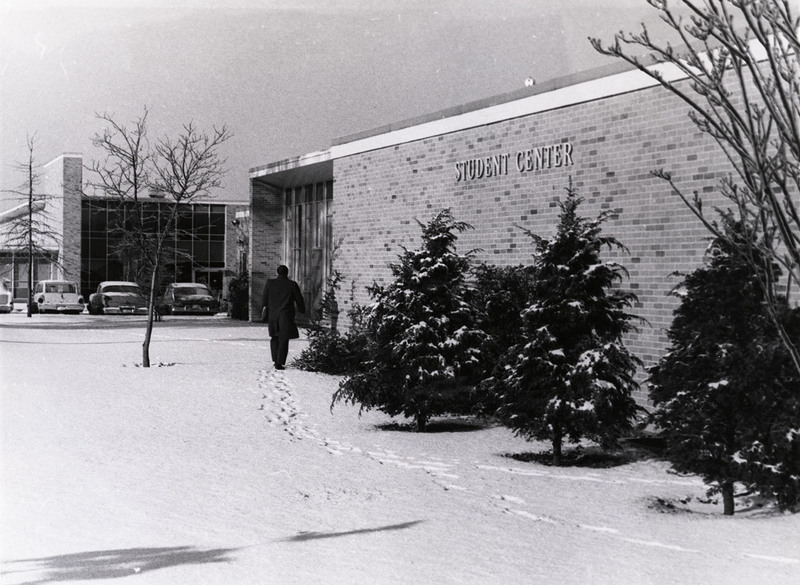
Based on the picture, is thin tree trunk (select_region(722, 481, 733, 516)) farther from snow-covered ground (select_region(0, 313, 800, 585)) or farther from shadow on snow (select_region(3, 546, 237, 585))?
shadow on snow (select_region(3, 546, 237, 585))

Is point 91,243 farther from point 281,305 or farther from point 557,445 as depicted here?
point 557,445

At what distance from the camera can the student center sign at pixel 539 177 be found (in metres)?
11.3

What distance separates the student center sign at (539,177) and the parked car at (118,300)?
695 inches

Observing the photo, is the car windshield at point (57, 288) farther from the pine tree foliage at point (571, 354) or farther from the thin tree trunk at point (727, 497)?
the thin tree trunk at point (727, 497)

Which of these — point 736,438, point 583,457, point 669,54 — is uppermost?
point 669,54

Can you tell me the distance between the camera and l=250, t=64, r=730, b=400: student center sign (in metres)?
11.3

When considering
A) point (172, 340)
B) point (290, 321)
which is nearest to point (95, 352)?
point (172, 340)

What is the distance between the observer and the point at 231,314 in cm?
3409

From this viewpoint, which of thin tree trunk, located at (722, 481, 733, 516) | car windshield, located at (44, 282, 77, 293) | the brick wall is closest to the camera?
thin tree trunk, located at (722, 481, 733, 516)

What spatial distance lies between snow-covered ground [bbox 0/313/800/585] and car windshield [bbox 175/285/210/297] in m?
27.4

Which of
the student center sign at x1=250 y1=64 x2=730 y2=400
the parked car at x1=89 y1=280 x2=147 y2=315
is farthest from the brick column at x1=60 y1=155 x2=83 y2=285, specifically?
the student center sign at x1=250 y1=64 x2=730 y2=400

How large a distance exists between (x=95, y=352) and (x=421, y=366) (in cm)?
1068

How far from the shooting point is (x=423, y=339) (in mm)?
10516

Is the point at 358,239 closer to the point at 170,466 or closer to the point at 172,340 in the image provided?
the point at 172,340
